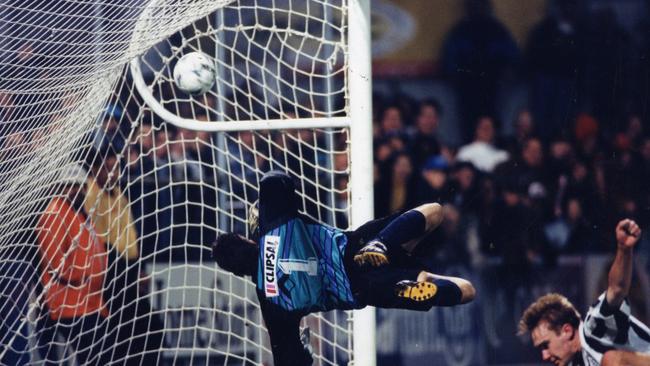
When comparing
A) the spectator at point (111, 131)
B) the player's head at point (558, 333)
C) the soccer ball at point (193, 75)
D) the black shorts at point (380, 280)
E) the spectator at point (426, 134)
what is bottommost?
the player's head at point (558, 333)

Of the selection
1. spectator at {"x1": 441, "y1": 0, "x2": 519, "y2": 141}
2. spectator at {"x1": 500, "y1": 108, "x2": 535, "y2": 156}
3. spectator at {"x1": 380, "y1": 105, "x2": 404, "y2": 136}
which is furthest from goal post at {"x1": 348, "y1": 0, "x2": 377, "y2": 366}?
spectator at {"x1": 441, "y1": 0, "x2": 519, "y2": 141}

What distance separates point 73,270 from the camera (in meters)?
5.16

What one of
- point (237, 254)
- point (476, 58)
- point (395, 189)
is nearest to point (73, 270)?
point (237, 254)

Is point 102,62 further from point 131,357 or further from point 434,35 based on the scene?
point 434,35

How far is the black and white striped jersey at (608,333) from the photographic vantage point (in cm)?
495

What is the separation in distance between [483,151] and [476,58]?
0.89m

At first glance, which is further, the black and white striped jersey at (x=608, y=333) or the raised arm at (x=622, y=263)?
the black and white striped jersey at (x=608, y=333)

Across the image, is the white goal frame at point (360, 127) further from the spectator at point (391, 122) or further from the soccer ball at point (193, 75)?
the spectator at point (391, 122)

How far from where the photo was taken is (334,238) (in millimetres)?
4316

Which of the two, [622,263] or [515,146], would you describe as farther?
[515,146]

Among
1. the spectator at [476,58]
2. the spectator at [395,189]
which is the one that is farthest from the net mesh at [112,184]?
the spectator at [476,58]

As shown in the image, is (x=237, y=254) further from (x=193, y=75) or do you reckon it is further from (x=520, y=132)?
(x=520, y=132)

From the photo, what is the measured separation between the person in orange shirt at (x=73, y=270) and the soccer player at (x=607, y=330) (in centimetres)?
191

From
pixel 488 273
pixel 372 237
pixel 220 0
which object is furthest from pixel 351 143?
pixel 488 273
